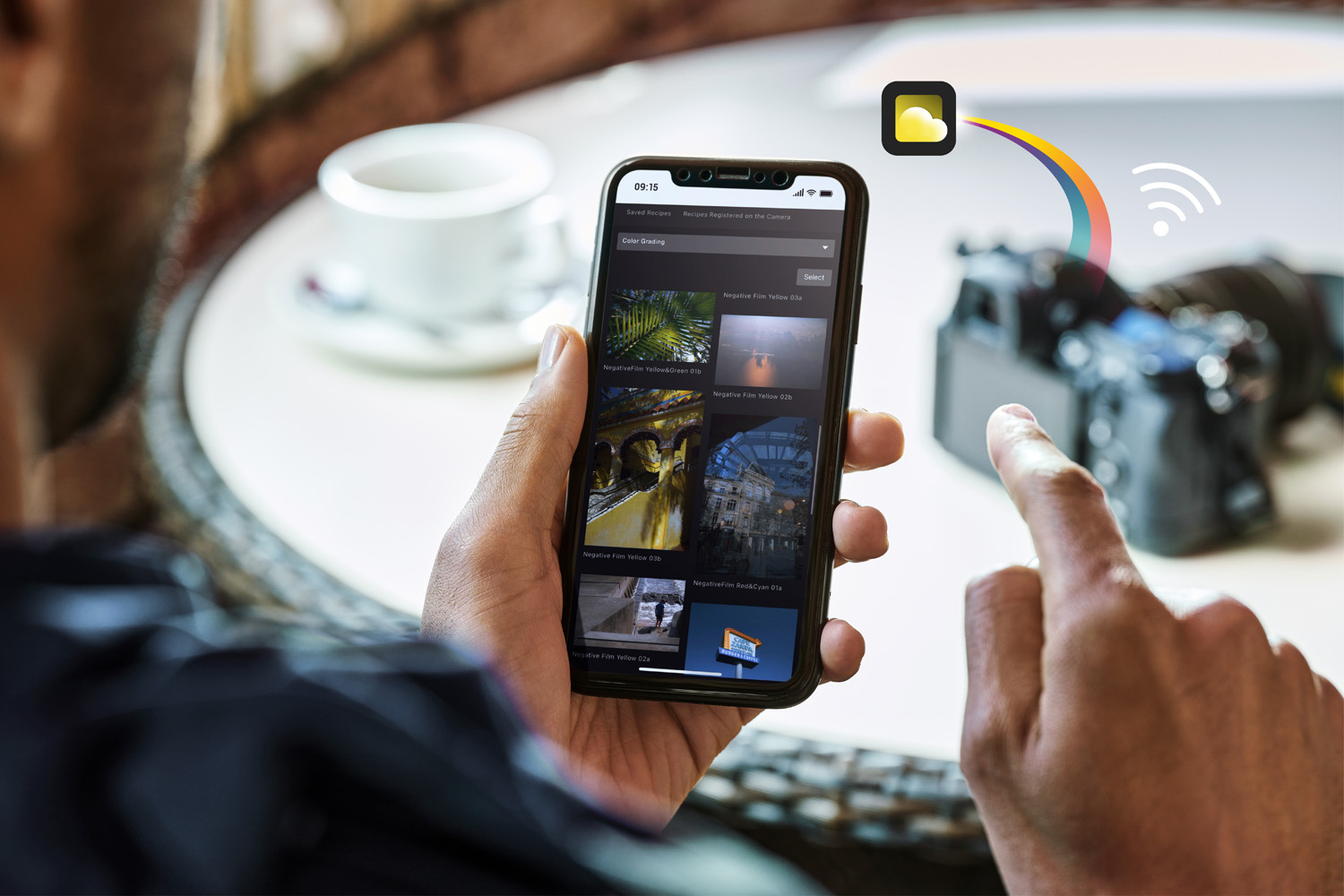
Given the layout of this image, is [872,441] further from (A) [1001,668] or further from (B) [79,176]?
(B) [79,176]

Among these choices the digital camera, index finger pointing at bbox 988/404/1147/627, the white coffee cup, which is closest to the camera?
index finger pointing at bbox 988/404/1147/627

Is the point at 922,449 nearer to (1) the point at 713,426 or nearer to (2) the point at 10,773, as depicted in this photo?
(1) the point at 713,426

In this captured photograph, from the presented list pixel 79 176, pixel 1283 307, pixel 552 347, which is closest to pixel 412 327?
pixel 552 347

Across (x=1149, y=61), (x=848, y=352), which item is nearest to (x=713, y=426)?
(x=848, y=352)

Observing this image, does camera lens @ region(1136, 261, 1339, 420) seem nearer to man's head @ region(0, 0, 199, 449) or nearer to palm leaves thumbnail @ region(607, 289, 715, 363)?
palm leaves thumbnail @ region(607, 289, 715, 363)

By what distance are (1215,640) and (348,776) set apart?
0.30 metres

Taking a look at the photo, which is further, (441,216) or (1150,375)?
(441,216)

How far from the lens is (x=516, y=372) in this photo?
64 centimetres

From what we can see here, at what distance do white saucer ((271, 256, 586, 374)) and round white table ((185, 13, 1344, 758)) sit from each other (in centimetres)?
1

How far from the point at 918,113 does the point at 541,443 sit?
19cm

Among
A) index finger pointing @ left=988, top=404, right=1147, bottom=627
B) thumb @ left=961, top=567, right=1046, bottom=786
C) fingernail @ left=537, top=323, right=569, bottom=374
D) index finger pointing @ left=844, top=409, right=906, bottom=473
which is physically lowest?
thumb @ left=961, top=567, right=1046, bottom=786

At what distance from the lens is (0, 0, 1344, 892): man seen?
0.20 metres

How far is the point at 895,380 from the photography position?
0.60 meters

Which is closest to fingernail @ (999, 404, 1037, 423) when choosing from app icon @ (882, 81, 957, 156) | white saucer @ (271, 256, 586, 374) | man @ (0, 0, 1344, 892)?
man @ (0, 0, 1344, 892)
